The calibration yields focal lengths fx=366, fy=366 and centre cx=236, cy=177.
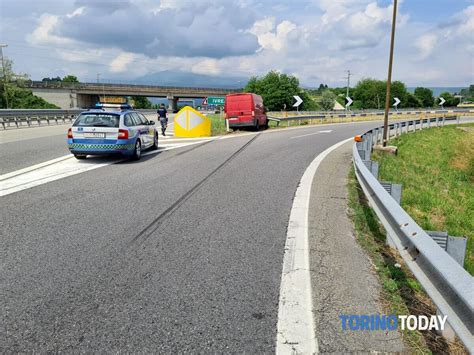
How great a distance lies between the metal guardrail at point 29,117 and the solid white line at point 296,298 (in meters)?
26.4

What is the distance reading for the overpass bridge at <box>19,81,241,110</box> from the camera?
8262cm

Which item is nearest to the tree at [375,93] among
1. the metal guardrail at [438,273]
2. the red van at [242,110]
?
the red van at [242,110]

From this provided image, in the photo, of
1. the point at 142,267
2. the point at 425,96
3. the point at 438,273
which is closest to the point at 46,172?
the point at 142,267

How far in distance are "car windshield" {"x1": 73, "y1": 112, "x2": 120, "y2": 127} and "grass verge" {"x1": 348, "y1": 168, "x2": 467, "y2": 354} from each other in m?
7.63

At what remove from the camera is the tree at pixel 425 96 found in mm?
152150

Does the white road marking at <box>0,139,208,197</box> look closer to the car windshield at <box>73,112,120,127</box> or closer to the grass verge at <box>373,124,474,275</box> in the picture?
the car windshield at <box>73,112,120,127</box>

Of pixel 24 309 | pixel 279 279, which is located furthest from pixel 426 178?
pixel 24 309

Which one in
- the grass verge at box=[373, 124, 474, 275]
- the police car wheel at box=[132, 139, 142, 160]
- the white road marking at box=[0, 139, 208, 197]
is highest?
the police car wheel at box=[132, 139, 142, 160]

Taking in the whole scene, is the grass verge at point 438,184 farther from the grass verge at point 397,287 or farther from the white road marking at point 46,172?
the white road marking at point 46,172

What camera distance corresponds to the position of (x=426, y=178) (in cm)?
1108

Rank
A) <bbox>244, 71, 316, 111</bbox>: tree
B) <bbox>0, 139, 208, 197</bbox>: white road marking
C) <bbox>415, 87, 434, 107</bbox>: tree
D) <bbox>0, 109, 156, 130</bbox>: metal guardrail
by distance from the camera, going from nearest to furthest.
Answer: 1. <bbox>0, 139, 208, 197</bbox>: white road marking
2. <bbox>0, 109, 156, 130</bbox>: metal guardrail
3. <bbox>244, 71, 316, 111</bbox>: tree
4. <bbox>415, 87, 434, 107</bbox>: tree

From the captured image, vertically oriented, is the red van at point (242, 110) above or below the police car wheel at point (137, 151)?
above

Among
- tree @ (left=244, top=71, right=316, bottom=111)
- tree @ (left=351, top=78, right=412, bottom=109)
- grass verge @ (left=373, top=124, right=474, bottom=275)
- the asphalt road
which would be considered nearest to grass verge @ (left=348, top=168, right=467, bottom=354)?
the asphalt road

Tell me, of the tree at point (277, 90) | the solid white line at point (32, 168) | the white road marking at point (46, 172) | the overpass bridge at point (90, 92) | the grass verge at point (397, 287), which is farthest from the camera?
the tree at point (277, 90)
